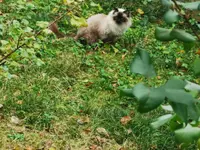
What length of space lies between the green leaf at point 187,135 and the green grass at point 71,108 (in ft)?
9.75

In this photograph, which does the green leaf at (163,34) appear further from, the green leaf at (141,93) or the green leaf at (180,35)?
the green leaf at (141,93)

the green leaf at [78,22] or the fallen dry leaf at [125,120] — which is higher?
the green leaf at [78,22]

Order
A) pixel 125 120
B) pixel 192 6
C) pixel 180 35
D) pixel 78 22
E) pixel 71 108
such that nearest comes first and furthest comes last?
pixel 180 35
pixel 192 6
pixel 78 22
pixel 125 120
pixel 71 108

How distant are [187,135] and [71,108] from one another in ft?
11.8

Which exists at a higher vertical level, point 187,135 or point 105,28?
point 187,135

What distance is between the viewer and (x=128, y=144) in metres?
4.12

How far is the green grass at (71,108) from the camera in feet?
13.4

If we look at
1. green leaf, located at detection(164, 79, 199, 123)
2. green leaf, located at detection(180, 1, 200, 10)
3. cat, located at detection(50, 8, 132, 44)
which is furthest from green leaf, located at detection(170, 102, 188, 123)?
cat, located at detection(50, 8, 132, 44)

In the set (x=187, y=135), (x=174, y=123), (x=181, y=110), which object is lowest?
(x=174, y=123)

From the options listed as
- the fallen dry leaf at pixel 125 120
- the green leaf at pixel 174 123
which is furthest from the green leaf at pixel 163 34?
the fallen dry leaf at pixel 125 120

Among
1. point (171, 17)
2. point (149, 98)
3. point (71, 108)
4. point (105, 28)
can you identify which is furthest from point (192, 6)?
point (105, 28)

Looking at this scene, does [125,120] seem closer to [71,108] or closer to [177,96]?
[71,108]

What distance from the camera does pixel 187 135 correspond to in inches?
40.0

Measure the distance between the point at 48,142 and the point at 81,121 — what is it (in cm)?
53
